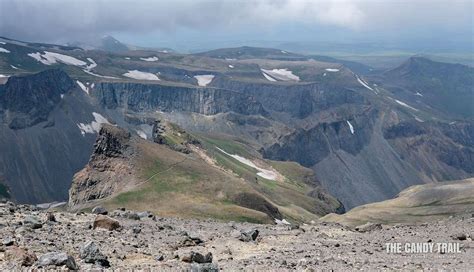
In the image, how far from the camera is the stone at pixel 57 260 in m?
18.5

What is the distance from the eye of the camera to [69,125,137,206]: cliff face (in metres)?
79.8

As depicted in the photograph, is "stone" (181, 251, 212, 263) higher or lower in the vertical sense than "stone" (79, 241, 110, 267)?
lower

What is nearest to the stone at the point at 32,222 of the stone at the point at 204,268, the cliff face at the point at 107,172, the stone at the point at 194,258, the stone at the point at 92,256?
the stone at the point at 92,256

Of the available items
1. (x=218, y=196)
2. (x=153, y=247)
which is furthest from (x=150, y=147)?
(x=153, y=247)

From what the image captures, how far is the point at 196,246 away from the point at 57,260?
8.54m

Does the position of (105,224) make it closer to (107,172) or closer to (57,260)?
(57,260)

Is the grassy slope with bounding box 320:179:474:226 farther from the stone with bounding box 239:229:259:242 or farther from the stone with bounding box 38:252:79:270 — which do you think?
the stone with bounding box 38:252:79:270

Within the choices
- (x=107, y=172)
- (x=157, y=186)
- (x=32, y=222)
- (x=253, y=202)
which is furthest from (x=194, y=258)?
(x=107, y=172)

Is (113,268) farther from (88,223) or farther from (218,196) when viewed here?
(218,196)

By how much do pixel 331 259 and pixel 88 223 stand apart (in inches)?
536

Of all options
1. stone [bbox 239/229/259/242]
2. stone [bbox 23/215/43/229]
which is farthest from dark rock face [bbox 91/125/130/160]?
stone [bbox 239/229/259/242]

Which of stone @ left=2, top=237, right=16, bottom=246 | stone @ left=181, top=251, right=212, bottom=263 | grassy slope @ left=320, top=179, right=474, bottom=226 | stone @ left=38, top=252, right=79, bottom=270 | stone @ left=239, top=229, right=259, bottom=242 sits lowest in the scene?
grassy slope @ left=320, top=179, right=474, bottom=226

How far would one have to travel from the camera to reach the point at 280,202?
371 ft

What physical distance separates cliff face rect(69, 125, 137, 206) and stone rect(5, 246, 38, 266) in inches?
2324
